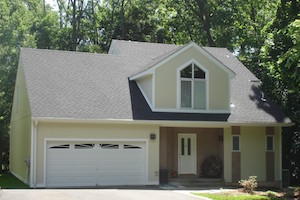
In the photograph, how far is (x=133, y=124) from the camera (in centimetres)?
2169

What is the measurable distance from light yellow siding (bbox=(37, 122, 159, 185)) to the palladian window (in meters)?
2.34

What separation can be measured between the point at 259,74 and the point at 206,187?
12172 mm

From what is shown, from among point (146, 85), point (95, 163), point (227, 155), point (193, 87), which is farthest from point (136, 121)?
point (227, 155)

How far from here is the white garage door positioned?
20406mm

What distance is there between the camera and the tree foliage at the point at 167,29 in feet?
84.2

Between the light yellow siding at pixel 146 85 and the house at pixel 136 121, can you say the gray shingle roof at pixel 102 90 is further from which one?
the light yellow siding at pixel 146 85

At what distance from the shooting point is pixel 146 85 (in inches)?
925

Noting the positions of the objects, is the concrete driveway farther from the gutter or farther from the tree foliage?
the tree foliage

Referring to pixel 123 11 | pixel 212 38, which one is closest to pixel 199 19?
pixel 212 38

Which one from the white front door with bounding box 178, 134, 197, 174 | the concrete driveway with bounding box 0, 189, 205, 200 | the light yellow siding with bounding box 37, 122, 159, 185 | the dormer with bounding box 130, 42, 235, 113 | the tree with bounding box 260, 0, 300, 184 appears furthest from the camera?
the white front door with bounding box 178, 134, 197, 174

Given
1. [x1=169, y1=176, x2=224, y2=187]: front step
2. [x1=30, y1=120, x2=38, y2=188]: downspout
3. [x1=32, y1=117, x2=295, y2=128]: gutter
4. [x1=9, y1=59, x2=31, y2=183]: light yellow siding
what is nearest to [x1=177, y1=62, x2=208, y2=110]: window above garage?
[x1=32, y1=117, x2=295, y2=128]: gutter

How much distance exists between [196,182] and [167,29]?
21629 mm

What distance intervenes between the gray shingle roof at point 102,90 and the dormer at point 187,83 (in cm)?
48

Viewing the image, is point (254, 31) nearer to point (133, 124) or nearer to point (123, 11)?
point (123, 11)
